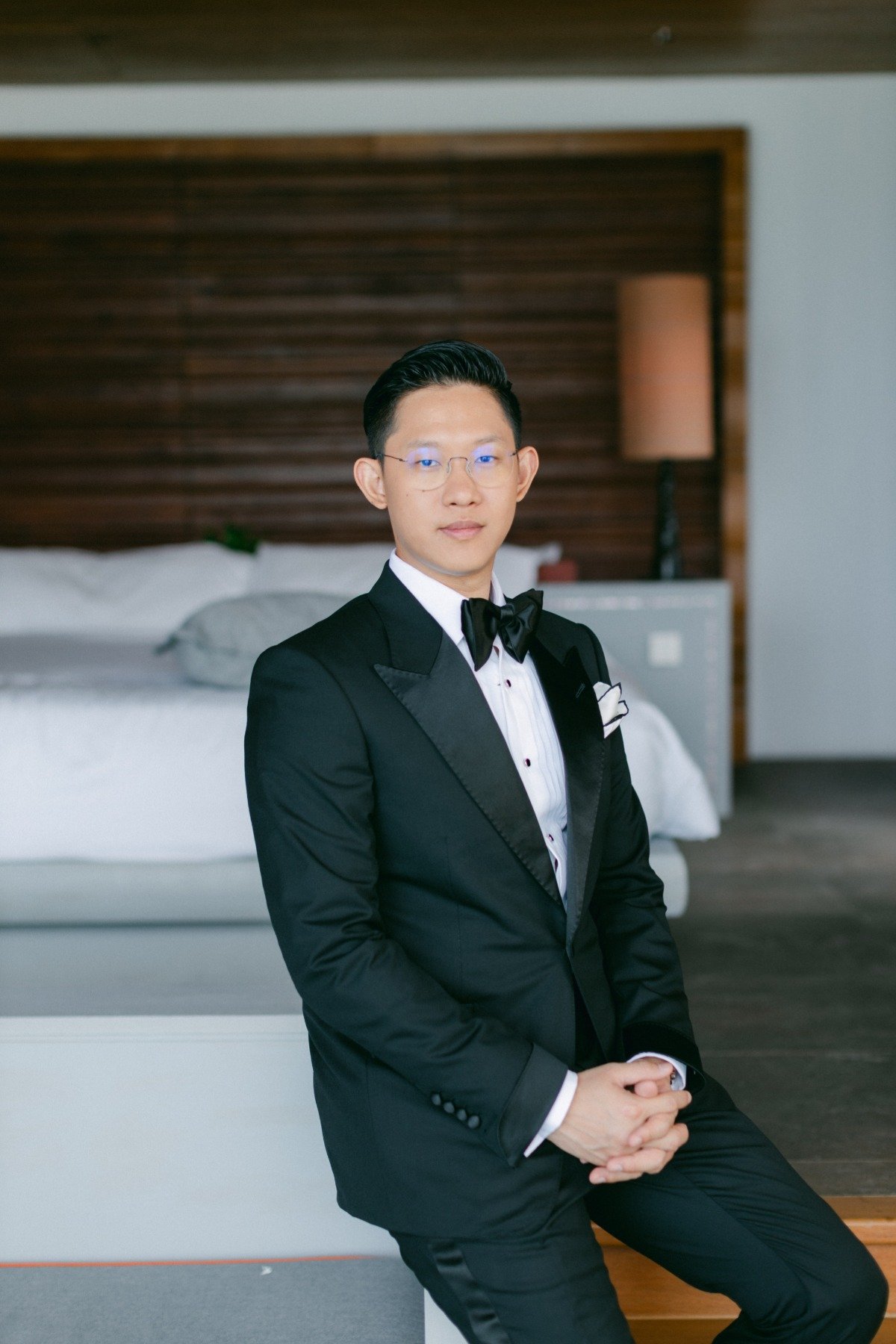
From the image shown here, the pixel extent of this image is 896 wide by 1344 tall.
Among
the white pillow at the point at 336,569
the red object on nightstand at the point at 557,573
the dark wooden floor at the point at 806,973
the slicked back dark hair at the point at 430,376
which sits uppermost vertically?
the slicked back dark hair at the point at 430,376

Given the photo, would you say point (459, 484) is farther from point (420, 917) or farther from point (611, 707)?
point (420, 917)

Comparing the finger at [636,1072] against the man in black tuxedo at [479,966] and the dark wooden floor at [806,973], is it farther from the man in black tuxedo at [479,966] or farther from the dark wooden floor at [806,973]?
the dark wooden floor at [806,973]

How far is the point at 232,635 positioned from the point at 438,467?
4.68 feet

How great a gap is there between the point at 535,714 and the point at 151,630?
2763mm

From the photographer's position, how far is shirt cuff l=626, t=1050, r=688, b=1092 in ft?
4.33

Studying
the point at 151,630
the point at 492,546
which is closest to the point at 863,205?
the point at 151,630

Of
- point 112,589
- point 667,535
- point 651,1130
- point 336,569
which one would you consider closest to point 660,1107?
point 651,1130

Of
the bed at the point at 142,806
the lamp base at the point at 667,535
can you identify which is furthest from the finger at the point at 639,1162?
the lamp base at the point at 667,535

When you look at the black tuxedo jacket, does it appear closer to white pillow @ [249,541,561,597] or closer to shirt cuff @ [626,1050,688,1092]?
shirt cuff @ [626,1050,688,1092]

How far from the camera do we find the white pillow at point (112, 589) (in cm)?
396

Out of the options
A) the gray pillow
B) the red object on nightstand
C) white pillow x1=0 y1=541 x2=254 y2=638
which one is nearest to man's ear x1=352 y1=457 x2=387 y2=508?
the gray pillow

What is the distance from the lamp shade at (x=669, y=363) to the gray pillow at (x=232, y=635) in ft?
6.52

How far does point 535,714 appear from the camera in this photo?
1415 millimetres

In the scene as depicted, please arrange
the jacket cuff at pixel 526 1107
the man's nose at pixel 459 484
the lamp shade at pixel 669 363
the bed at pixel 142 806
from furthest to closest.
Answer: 1. the lamp shade at pixel 669 363
2. the bed at pixel 142 806
3. the man's nose at pixel 459 484
4. the jacket cuff at pixel 526 1107
